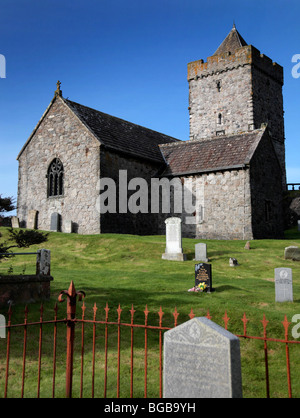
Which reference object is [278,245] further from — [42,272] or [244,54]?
[244,54]

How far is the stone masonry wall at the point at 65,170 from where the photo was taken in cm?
2514

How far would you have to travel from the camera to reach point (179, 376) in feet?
13.0

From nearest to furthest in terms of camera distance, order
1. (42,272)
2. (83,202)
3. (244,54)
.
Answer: (42,272), (83,202), (244,54)

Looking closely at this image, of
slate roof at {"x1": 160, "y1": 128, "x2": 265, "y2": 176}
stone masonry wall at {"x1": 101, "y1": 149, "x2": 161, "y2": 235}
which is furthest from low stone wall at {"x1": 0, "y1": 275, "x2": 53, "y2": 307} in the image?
slate roof at {"x1": 160, "y1": 128, "x2": 265, "y2": 176}

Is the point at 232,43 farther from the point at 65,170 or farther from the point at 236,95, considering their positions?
the point at 65,170

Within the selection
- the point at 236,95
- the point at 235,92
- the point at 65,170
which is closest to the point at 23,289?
the point at 65,170

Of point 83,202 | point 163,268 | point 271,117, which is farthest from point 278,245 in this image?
point 271,117

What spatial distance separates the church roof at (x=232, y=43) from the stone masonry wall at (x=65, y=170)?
19749 mm

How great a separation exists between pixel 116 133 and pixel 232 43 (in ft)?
61.9

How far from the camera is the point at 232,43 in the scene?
38.8 m

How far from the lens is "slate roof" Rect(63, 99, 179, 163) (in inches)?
1038

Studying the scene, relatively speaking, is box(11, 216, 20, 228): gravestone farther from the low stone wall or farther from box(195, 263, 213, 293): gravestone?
box(195, 263, 213, 293): gravestone

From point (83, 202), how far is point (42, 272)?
1556cm
